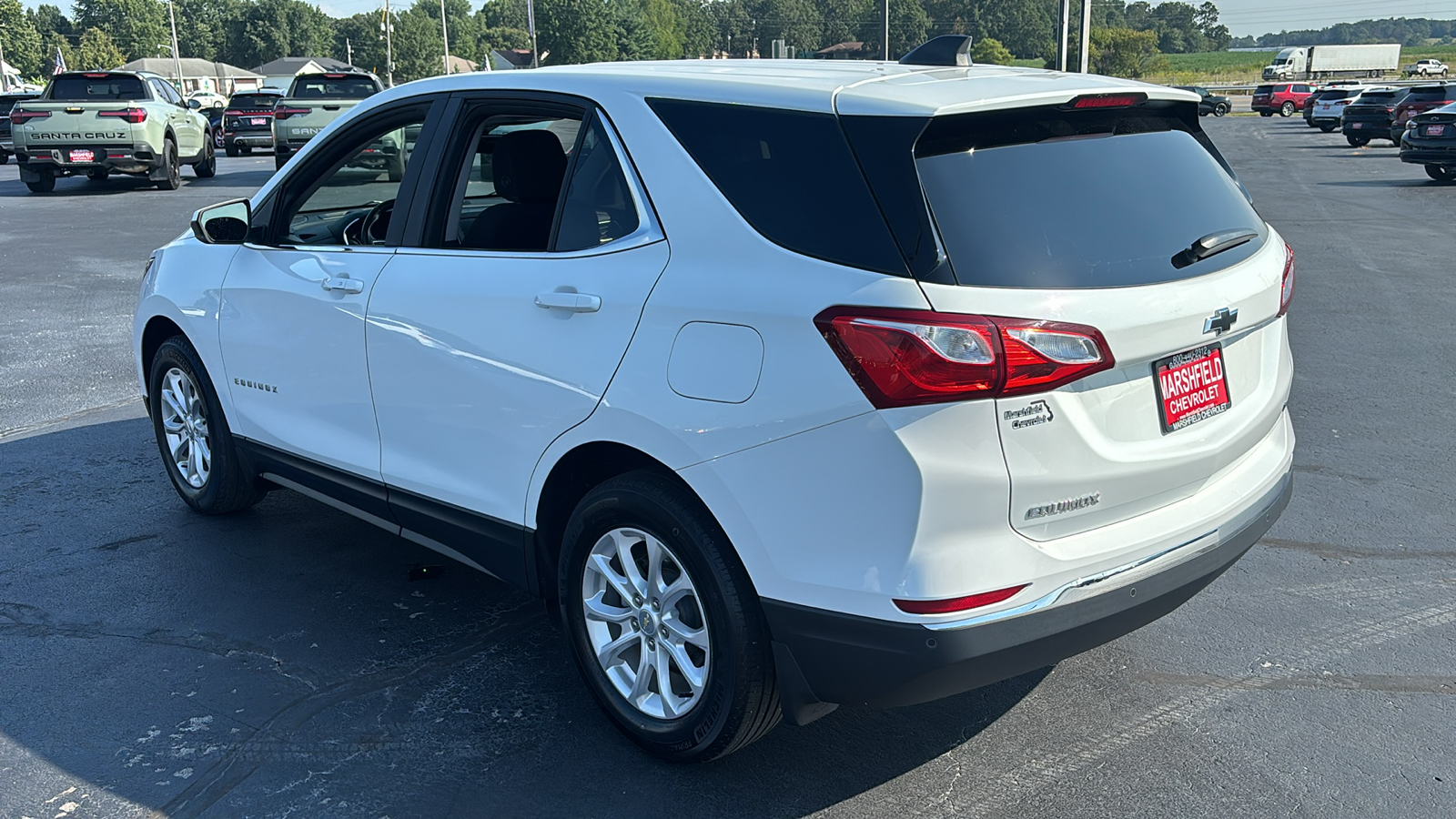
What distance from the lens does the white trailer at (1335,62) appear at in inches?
3383

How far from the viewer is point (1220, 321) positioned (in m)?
3.03

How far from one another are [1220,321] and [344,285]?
273 cm

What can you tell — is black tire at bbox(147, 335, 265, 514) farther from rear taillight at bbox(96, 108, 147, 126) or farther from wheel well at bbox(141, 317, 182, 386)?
rear taillight at bbox(96, 108, 147, 126)

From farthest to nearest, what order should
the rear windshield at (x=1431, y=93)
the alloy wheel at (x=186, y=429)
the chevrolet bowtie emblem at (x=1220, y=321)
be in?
the rear windshield at (x=1431, y=93) → the alloy wheel at (x=186, y=429) → the chevrolet bowtie emblem at (x=1220, y=321)

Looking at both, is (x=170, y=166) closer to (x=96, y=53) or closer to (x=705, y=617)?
(x=705, y=617)

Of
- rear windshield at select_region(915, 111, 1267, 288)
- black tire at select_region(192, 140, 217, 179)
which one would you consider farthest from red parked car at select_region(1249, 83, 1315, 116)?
rear windshield at select_region(915, 111, 1267, 288)

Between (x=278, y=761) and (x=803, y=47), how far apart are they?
160 meters

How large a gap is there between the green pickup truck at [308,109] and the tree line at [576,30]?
70.9 m

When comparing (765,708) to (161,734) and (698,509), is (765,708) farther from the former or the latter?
(161,734)

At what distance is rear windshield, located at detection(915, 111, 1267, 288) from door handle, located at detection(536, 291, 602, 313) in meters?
0.94

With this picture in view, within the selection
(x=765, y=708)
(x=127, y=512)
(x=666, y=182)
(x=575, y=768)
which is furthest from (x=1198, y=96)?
(x=127, y=512)

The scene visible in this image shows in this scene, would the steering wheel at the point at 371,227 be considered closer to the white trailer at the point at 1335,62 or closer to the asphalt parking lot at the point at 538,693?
the asphalt parking lot at the point at 538,693

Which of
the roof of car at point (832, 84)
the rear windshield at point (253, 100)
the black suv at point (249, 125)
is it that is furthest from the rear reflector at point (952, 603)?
the rear windshield at point (253, 100)

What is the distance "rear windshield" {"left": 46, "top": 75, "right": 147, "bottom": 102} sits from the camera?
20641 millimetres
